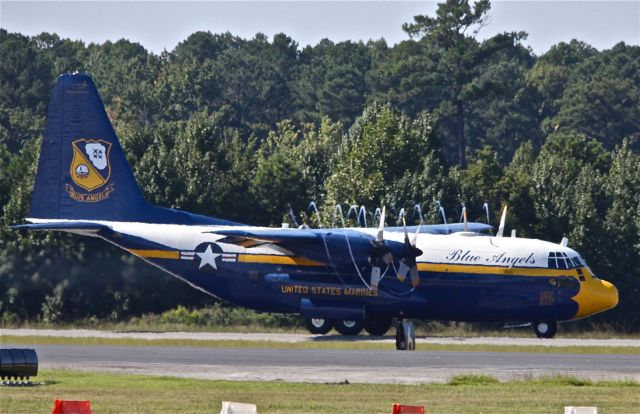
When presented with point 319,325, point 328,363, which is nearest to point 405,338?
point 319,325

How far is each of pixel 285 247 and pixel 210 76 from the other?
308ft

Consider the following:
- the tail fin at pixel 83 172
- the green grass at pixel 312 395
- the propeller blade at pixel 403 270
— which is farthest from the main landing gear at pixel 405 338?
the green grass at pixel 312 395

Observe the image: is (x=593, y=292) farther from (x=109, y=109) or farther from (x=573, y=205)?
(x=109, y=109)

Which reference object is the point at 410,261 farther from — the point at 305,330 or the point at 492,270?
the point at 305,330

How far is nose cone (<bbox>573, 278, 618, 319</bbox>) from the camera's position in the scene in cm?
5112

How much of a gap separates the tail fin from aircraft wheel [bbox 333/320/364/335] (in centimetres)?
676

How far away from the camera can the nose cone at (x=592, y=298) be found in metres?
51.1

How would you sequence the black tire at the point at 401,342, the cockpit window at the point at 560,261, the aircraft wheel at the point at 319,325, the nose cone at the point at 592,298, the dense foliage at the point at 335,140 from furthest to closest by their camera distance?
the dense foliage at the point at 335,140 < the aircraft wheel at the point at 319,325 < the nose cone at the point at 592,298 < the cockpit window at the point at 560,261 < the black tire at the point at 401,342

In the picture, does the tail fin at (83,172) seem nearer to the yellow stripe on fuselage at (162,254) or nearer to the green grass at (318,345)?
the yellow stripe on fuselage at (162,254)

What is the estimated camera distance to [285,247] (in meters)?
51.2

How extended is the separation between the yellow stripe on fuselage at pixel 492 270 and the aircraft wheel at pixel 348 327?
12.7ft

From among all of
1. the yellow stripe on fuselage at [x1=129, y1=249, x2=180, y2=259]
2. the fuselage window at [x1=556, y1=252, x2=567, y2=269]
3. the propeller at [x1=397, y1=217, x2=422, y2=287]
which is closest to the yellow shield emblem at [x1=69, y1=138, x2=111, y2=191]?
the yellow stripe on fuselage at [x1=129, y1=249, x2=180, y2=259]

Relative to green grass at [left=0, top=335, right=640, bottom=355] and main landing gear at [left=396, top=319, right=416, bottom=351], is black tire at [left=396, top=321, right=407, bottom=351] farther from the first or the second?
green grass at [left=0, top=335, right=640, bottom=355]

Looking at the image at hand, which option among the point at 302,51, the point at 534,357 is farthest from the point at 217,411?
the point at 302,51
